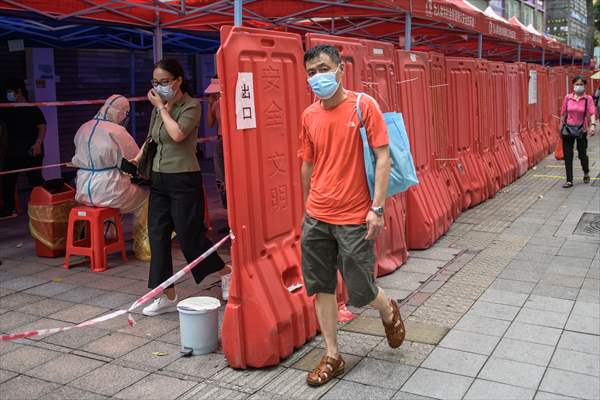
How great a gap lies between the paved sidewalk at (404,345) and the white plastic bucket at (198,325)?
9 cm

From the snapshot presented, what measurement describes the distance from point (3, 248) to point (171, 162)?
3570 mm

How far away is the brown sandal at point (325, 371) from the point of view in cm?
397

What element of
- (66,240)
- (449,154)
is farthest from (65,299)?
(449,154)

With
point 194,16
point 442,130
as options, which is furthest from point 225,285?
point 442,130

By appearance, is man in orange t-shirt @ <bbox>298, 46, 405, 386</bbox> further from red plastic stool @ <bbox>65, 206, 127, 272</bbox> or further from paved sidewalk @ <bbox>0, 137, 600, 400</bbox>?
red plastic stool @ <bbox>65, 206, 127, 272</bbox>

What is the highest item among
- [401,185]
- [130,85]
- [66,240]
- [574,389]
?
[130,85]

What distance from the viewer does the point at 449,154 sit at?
30.0 ft

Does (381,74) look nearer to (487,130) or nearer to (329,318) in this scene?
(329,318)

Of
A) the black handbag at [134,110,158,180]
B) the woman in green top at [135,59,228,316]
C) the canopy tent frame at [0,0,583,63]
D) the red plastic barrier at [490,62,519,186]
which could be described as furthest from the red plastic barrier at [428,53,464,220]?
the black handbag at [134,110,158,180]

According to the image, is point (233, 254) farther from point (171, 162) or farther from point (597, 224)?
point (597, 224)

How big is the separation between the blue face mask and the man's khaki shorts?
758 mm

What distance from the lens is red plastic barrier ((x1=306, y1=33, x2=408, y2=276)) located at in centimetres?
578

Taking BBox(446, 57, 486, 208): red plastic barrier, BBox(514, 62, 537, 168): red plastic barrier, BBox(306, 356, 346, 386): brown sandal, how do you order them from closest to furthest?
BBox(306, 356, 346, 386): brown sandal
BBox(446, 57, 486, 208): red plastic barrier
BBox(514, 62, 537, 168): red plastic barrier

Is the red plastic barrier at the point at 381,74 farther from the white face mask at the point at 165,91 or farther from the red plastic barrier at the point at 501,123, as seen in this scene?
the red plastic barrier at the point at 501,123
